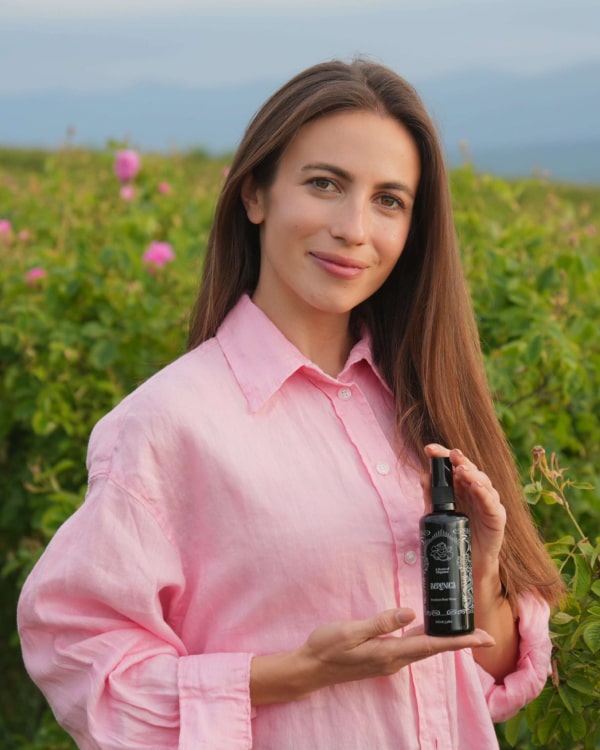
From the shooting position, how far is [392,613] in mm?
1763

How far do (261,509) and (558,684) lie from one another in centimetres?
73

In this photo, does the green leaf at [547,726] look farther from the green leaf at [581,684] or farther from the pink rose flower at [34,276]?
the pink rose flower at [34,276]

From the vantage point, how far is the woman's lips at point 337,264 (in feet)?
6.64

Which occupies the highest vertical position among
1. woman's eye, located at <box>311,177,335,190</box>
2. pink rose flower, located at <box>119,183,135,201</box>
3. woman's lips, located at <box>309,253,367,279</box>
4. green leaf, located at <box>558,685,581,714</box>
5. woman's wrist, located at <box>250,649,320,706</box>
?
woman's eye, located at <box>311,177,335,190</box>

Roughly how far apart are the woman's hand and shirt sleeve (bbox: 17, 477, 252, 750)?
1.8 inches

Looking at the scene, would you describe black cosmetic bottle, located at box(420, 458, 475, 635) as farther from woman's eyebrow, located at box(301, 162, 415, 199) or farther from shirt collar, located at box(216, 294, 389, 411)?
woman's eyebrow, located at box(301, 162, 415, 199)

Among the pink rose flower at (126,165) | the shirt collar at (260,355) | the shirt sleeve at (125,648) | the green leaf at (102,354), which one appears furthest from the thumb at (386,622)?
the pink rose flower at (126,165)

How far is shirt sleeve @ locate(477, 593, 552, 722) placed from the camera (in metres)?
2.16

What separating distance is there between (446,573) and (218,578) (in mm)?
361

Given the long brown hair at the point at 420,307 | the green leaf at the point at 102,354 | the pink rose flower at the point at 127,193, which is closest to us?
the long brown hair at the point at 420,307

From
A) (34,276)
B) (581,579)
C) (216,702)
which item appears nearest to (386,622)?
(216,702)

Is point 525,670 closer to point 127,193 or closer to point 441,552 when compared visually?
point 441,552

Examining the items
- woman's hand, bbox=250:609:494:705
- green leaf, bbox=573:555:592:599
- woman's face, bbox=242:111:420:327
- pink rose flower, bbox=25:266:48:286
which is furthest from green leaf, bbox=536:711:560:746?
pink rose flower, bbox=25:266:48:286

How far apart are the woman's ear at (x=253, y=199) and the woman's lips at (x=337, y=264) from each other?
0.18 metres
